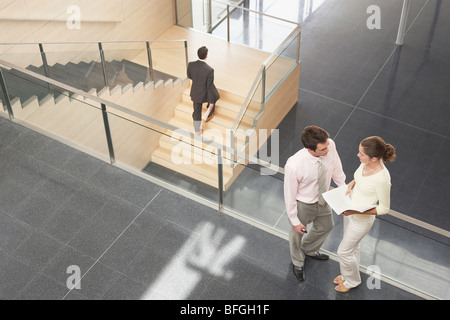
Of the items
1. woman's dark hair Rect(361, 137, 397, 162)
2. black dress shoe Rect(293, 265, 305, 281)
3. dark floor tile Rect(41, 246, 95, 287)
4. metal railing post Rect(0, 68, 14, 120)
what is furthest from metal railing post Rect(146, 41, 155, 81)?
woman's dark hair Rect(361, 137, 397, 162)

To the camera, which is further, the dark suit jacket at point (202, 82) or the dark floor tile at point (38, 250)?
the dark suit jacket at point (202, 82)

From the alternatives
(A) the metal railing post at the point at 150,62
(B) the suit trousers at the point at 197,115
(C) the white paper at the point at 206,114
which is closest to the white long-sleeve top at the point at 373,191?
(B) the suit trousers at the point at 197,115

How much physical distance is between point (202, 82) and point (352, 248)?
486 cm

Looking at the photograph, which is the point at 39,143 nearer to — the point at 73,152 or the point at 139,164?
the point at 73,152

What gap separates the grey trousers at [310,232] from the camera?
5.28 metres

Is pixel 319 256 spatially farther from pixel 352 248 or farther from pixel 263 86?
pixel 263 86

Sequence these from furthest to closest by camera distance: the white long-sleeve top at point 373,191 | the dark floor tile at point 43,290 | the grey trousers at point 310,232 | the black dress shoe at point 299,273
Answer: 1. the black dress shoe at point 299,273
2. the dark floor tile at point 43,290
3. the grey trousers at point 310,232
4. the white long-sleeve top at point 373,191

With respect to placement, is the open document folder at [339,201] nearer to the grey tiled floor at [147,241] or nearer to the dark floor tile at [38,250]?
the grey tiled floor at [147,241]

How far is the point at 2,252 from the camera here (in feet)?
18.8

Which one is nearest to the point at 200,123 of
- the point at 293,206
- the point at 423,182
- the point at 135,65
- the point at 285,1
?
the point at 135,65

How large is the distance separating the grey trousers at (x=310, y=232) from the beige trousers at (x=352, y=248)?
0.60 ft

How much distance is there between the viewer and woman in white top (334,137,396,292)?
4.75 meters

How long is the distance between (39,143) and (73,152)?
43 centimetres

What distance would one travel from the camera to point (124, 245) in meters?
5.83
